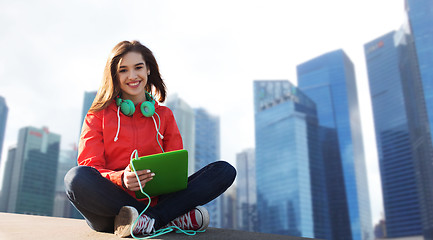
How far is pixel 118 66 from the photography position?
3326 millimetres

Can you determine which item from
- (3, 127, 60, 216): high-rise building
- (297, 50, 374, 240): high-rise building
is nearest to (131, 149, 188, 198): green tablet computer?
(3, 127, 60, 216): high-rise building

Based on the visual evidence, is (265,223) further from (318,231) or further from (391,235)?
(391,235)

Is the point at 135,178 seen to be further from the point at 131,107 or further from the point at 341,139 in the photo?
the point at 341,139

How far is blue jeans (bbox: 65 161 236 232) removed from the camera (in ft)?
8.66

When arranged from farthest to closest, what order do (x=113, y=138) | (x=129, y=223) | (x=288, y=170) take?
(x=288, y=170) → (x=113, y=138) → (x=129, y=223)

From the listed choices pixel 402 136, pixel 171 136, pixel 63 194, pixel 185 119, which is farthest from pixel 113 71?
pixel 185 119

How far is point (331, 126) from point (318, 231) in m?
42.6

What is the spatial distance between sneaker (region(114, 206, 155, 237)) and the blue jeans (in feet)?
0.36

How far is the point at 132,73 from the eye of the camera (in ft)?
10.9

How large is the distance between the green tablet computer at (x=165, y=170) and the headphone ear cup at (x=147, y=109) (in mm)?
693

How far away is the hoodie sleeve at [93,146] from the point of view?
2951 mm

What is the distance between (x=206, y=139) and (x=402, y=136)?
67.0 meters

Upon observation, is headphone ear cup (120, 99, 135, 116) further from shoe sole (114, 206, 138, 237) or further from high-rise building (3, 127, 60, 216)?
high-rise building (3, 127, 60, 216)

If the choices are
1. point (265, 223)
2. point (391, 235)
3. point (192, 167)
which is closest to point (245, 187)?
point (192, 167)
